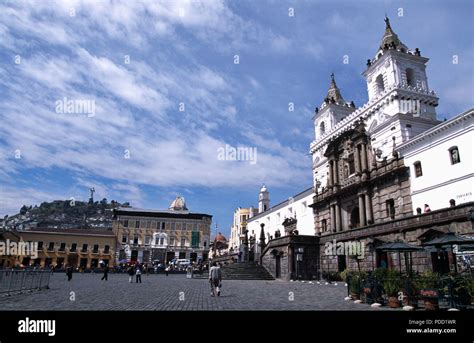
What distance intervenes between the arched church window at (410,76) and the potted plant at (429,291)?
26.6 metres

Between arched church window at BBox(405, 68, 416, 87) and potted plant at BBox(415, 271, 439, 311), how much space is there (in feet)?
87.1

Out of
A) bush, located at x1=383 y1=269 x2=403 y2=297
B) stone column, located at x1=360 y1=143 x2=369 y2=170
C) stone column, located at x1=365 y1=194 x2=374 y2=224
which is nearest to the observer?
bush, located at x1=383 y1=269 x2=403 y2=297

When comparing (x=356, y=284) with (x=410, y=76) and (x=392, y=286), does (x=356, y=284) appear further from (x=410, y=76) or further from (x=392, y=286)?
(x=410, y=76)

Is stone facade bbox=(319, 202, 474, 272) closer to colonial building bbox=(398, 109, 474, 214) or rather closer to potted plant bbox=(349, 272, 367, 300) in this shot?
colonial building bbox=(398, 109, 474, 214)

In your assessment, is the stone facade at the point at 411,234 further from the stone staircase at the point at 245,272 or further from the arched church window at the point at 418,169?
the stone staircase at the point at 245,272

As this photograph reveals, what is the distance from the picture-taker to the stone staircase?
3359 cm

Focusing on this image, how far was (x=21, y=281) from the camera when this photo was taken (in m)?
16.3

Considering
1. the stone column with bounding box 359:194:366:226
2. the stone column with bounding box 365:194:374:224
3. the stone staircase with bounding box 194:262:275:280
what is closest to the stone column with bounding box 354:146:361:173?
the stone column with bounding box 359:194:366:226

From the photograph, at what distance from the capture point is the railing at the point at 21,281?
1491 cm

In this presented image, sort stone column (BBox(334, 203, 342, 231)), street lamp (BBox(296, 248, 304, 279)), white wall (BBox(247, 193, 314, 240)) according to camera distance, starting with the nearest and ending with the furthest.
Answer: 1. street lamp (BBox(296, 248, 304, 279))
2. stone column (BBox(334, 203, 342, 231))
3. white wall (BBox(247, 193, 314, 240))

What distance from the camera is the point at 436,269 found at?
2022 centimetres

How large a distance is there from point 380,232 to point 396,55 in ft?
58.7
